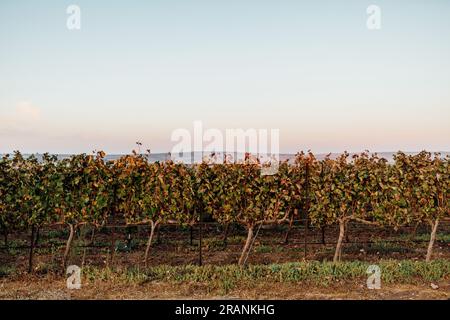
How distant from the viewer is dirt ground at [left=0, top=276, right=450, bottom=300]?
859 centimetres

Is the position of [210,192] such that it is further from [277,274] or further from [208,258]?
[277,274]

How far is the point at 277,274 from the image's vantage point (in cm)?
988

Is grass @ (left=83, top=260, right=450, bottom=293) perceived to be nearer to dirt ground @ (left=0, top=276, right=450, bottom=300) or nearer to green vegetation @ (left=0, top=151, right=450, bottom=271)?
dirt ground @ (left=0, top=276, right=450, bottom=300)

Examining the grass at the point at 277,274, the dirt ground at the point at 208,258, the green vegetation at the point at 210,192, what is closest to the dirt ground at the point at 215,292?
the dirt ground at the point at 208,258

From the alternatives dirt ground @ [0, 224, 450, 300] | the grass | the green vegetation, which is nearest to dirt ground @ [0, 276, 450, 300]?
dirt ground @ [0, 224, 450, 300]

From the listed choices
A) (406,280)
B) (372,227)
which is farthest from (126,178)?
(372,227)

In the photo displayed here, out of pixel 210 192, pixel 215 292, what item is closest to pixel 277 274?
pixel 215 292

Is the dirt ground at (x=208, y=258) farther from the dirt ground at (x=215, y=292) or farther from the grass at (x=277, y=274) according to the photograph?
the grass at (x=277, y=274)

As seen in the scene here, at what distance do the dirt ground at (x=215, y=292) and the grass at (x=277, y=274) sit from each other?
0.25 metres

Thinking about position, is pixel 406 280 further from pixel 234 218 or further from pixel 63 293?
pixel 63 293

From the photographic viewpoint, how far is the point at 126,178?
37.7 ft

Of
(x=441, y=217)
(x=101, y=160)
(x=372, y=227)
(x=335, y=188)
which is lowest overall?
(x=372, y=227)

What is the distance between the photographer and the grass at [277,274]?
377 inches

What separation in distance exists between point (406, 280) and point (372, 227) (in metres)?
10.8
